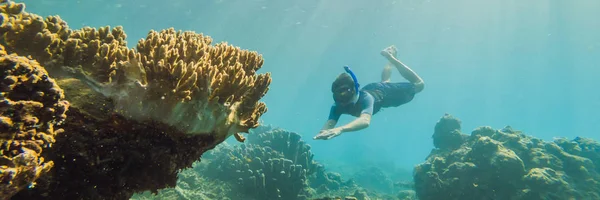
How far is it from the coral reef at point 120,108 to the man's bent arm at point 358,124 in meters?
3.35

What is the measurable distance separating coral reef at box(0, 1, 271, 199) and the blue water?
33690mm

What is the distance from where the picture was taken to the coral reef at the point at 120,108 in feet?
7.13

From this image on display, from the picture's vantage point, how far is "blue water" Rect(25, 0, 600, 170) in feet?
123

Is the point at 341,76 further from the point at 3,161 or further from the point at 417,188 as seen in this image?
the point at 417,188

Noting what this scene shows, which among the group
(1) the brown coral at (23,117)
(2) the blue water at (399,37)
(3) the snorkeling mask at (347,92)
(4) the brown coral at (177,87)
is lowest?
(1) the brown coral at (23,117)

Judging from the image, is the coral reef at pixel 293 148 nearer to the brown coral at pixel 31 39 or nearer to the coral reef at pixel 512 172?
the coral reef at pixel 512 172

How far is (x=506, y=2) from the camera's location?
47594 mm

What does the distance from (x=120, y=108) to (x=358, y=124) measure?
480 centimetres

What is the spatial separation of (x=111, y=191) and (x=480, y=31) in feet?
248

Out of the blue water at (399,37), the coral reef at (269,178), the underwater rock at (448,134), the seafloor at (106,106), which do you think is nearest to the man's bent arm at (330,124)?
the coral reef at (269,178)

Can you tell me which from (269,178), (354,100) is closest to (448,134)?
(354,100)

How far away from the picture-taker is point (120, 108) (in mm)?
2309

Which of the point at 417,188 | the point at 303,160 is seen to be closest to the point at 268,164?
the point at 303,160

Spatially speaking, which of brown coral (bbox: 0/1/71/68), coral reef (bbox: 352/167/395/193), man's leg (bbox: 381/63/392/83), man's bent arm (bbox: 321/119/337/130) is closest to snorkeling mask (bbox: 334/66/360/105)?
man's bent arm (bbox: 321/119/337/130)
